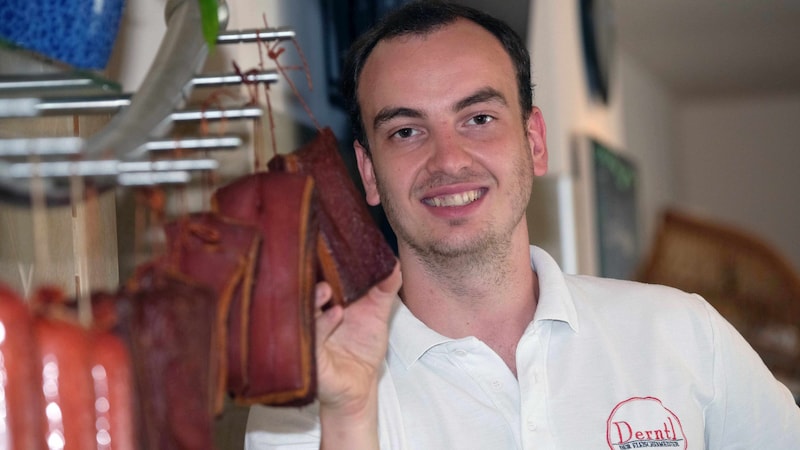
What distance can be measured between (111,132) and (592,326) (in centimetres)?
91

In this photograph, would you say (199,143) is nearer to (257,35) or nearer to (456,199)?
(257,35)

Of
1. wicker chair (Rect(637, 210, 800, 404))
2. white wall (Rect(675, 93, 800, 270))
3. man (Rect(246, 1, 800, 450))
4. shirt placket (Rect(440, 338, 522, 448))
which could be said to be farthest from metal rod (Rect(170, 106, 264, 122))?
white wall (Rect(675, 93, 800, 270))

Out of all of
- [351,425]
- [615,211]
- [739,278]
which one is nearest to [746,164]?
[739,278]

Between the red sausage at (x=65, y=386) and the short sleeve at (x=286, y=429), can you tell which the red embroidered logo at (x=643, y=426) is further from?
the red sausage at (x=65, y=386)

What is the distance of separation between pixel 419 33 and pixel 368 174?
228mm

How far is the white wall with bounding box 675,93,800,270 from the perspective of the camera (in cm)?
700

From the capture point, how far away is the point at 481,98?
4.31 feet

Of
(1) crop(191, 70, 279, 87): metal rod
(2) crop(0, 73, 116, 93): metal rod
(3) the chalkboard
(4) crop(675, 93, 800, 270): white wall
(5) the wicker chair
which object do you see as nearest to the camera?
(2) crop(0, 73, 116, 93): metal rod

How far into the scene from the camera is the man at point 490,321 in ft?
4.12

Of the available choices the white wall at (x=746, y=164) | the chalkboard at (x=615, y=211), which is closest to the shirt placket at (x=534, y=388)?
the chalkboard at (x=615, y=211)

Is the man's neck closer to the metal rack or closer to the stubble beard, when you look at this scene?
the stubble beard

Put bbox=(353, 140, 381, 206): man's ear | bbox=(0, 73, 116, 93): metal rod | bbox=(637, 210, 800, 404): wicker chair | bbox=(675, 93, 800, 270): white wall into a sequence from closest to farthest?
1. bbox=(0, 73, 116, 93): metal rod
2. bbox=(353, 140, 381, 206): man's ear
3. bbox=(637, 210, 800, 404): wicker chair
4. bbox=(675, 93, 800, 270): white wall

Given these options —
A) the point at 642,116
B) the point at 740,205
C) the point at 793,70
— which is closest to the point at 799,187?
the point at 740,205

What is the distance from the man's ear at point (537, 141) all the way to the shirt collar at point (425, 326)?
6.7 inches
